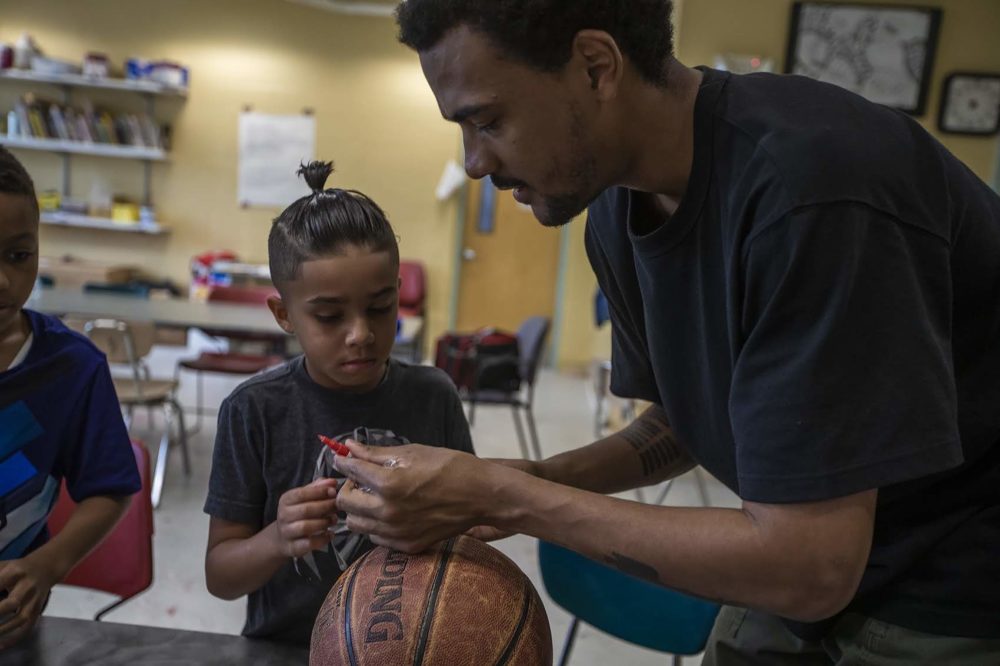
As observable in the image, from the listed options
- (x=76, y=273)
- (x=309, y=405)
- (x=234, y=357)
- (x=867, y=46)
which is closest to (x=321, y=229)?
(x=309, y=405)

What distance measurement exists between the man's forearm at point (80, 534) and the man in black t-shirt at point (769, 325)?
611 millimetres

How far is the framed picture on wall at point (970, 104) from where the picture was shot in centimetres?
515

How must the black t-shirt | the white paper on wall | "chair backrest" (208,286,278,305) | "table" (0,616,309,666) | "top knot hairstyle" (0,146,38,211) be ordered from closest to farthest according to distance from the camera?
the black t-shirt
"table" (0,616,309,666)
"top knot hairstyle" (0,146,38,211)
"chair backrest" (208,286,278,305)
the white paper on wall

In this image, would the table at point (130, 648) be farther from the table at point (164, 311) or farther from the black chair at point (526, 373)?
the black chair at point (526, 373)

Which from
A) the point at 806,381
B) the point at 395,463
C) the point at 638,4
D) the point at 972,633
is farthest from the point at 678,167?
the point at 972,633

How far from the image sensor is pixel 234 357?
441 centimetres

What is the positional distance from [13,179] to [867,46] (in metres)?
5.20

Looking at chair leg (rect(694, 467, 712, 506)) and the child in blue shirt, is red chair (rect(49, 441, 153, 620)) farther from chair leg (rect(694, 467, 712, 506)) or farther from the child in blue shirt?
chair leg (rect(694, 467, 712, 506))

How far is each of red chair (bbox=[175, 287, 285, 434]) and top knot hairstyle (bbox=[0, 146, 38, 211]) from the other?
7.77 feet

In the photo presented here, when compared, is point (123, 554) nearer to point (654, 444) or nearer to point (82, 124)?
point (654, 444)

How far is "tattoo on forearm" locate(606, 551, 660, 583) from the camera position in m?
0.83

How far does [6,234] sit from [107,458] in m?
0.40

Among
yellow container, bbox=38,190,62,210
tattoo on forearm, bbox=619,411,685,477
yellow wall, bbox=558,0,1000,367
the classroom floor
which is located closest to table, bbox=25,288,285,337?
the classroom floor

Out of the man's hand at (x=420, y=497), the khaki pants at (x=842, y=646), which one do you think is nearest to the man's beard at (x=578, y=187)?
the man's hand at (x=420, y=497)
